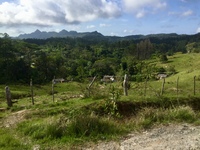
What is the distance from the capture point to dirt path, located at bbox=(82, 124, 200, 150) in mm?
6561

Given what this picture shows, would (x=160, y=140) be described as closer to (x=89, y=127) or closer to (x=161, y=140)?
(x=161, y=140)

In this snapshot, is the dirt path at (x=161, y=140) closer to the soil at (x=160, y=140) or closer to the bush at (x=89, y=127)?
the soil at (x=160, y=140)

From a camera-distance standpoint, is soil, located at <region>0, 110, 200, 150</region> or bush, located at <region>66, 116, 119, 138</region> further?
bush, located at <region>66, 116, 119, 138</region>

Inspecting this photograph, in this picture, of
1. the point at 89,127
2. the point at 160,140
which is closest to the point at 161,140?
the point at 160,140

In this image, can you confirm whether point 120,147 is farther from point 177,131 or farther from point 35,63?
point 35,63

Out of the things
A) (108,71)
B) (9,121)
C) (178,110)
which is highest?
(178,110)

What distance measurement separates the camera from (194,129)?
26.6 ft

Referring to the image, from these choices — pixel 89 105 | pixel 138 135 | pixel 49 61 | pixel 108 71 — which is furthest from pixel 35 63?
pixel 138 135

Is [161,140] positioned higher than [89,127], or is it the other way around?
[89,127]

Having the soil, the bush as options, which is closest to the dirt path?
the soil

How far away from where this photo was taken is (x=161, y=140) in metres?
7.05

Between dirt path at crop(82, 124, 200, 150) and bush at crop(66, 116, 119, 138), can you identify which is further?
bush at crop(66, 116, 119, 138)

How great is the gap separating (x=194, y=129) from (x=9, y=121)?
7.23m

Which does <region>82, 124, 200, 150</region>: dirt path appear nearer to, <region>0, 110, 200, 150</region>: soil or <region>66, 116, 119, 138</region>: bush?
<region>0, 110, 200, 150</region>: soil
